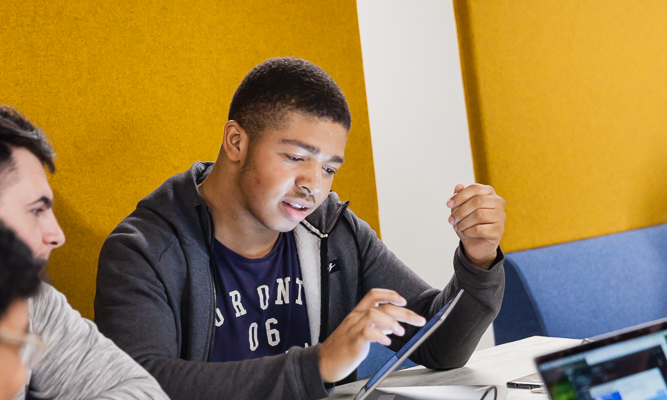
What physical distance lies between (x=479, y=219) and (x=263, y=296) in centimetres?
50

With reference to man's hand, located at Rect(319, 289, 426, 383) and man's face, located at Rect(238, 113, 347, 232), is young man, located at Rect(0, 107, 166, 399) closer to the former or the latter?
man's hand, located at Rect(319, 289, 426, 383)

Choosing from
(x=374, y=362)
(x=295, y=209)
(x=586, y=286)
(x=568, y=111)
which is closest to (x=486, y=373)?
(x=374, y=362)

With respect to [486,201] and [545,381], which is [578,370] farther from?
[486,201]

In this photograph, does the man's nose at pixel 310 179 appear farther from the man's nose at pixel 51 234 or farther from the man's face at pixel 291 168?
the man's nose at pixel 51 234

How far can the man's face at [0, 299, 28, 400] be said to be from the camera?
0.40m

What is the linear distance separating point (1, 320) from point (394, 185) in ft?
6.10

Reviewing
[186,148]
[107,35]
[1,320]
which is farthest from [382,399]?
[107,35]

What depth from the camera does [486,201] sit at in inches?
45.2

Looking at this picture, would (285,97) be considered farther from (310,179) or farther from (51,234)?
(51,234)

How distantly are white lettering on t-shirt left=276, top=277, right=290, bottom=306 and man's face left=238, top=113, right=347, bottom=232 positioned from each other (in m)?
0.14

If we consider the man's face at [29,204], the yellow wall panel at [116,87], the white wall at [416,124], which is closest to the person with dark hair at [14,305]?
the man's face at [29,204]

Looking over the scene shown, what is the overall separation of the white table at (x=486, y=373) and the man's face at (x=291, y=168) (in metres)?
0.39

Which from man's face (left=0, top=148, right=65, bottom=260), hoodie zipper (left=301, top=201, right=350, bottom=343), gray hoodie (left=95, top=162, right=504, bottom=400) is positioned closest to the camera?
man's face (left=0, top=148, right=65, bottom=260)

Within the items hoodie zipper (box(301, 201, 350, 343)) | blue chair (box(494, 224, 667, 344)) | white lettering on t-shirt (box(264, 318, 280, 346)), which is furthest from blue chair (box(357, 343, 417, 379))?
blue chair (box(494, 224, 667, 344))
